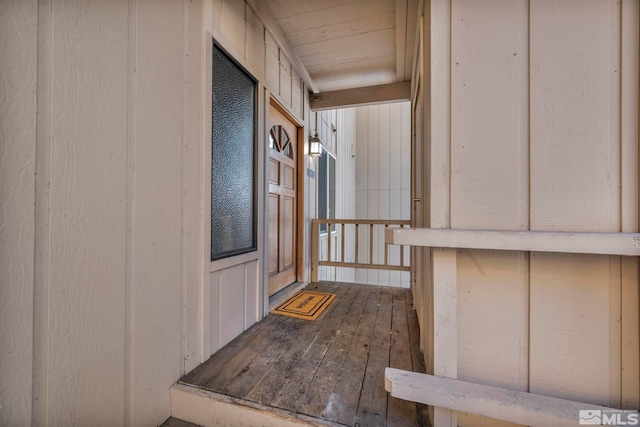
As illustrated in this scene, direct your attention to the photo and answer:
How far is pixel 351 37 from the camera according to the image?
7.38 ft

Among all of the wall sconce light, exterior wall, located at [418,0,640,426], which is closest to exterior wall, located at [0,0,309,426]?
exterior wall, located at [418,0,640,426]

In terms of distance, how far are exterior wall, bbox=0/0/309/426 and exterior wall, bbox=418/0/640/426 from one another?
1.18 m

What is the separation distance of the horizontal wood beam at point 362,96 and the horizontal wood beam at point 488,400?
2819 mm

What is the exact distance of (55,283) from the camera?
803mm

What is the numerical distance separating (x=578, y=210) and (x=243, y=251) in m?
1.70

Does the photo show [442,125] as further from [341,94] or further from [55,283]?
[341,94]

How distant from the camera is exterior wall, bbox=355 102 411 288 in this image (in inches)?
216

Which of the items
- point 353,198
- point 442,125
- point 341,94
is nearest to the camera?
point 442,125

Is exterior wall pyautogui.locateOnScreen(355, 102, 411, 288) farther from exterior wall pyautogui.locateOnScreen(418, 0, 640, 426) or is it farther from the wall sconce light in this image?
exterior wall pyautogui.locateOnScreen(418, 0, 640, 426)

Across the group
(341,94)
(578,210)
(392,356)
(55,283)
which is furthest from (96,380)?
(341,94)

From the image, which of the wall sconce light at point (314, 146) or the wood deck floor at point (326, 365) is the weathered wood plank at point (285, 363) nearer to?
the wood deck floor at point (326, 365)

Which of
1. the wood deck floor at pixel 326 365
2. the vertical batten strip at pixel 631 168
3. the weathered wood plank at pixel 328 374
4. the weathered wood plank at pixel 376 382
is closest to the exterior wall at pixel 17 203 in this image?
the wood deck floor at pixel 326 365

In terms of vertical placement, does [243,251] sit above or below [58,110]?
below

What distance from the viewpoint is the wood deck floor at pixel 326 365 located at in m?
1.09
